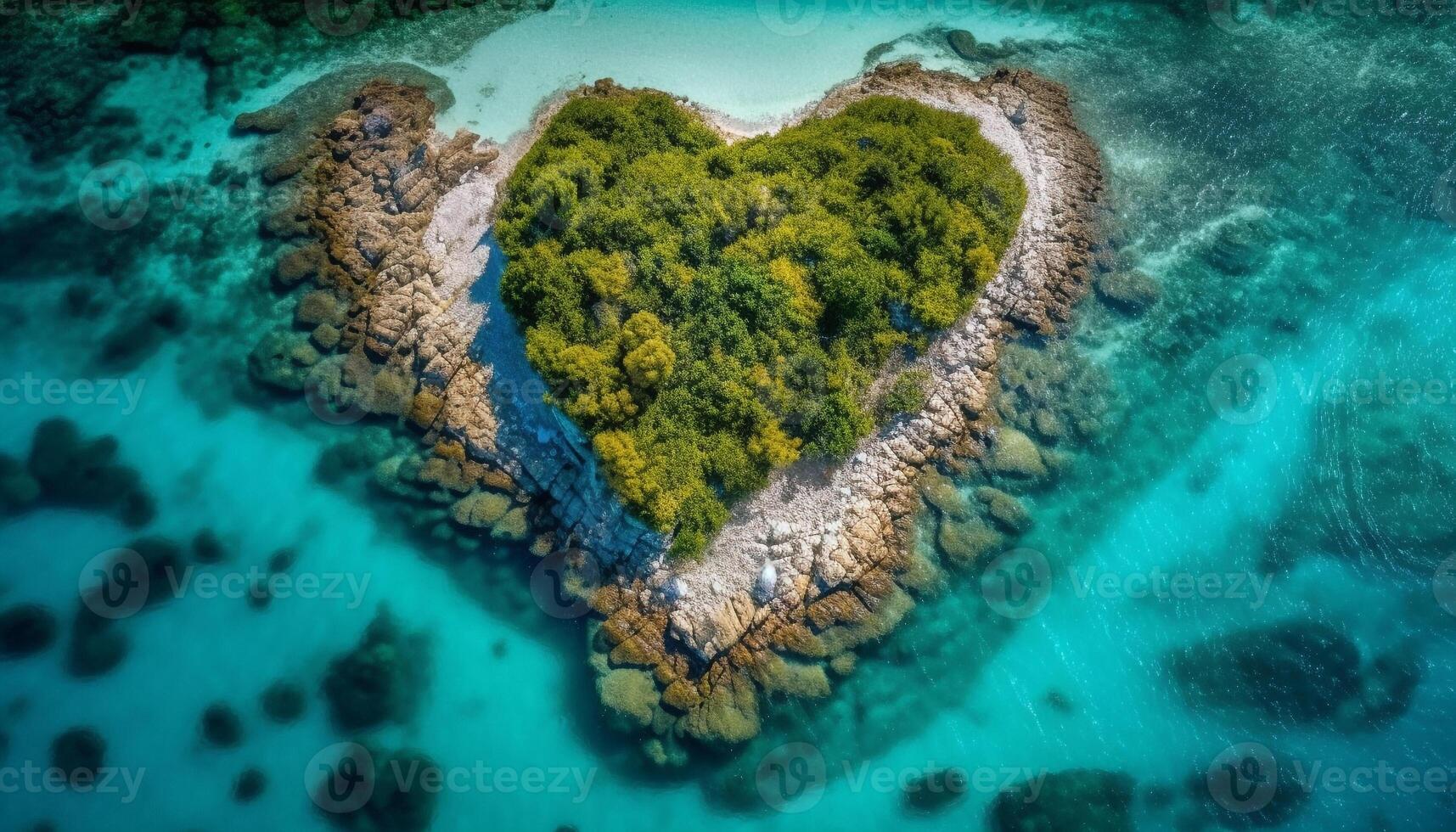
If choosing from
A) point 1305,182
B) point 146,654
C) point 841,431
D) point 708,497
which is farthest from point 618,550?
point 1305,182

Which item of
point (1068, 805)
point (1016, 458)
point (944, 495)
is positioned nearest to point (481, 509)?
point (944, 495)

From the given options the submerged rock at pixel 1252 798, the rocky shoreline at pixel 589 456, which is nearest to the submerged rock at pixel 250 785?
the rocky shoreline at pixel 589 456

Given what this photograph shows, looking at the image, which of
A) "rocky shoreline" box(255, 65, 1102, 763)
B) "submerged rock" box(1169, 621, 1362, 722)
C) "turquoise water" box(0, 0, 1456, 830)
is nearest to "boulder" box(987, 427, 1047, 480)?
"rocky shoreline" box(255, 65, 1102, 763)

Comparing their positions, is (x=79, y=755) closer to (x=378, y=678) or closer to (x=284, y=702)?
(x=284, y=702)

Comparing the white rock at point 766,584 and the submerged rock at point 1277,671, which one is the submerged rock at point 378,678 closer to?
the white rock at point 766,584

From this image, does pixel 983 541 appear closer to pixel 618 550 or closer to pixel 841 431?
pixel 841 431

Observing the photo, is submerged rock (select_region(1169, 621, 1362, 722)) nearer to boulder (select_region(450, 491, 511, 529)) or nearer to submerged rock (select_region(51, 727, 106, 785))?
boulder (select_region(450, 491, 511, 529))
